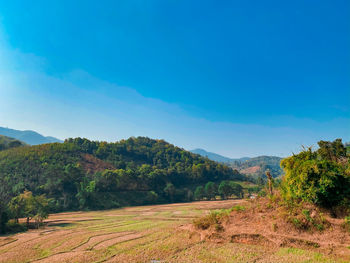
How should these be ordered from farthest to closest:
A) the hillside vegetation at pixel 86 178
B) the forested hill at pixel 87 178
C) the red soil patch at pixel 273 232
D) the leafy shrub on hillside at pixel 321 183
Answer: the forested hill at pixel 87 178, the hillside vegetation at pixel 86 178, the leafy shrub on hillside at pixel 321 183, the red soil patch at pixel 273 232

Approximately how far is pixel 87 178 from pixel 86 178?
1496mm

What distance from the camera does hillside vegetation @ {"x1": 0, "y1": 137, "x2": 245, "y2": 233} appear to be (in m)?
57.6

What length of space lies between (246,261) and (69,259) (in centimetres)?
1055

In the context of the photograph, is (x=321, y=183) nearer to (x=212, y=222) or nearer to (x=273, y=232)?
(x=273, y=232)

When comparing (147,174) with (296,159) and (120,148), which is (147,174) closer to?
(120,148)

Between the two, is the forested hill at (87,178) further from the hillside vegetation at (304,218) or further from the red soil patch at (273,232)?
the hillside vegetation at (304,218)

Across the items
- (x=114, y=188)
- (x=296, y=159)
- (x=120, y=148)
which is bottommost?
(x=114, y=188)

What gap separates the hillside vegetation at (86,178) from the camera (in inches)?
2269

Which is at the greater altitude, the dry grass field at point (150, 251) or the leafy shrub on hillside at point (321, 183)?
the leafy shrub on hillside at point (321, 183)

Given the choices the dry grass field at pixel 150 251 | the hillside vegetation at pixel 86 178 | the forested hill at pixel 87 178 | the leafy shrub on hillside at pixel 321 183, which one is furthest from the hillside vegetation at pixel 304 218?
the forested hill at pixel 87 178

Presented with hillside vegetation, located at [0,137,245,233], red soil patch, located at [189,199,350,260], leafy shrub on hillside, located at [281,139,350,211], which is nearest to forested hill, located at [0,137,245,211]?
hillside vegetation, located at [0,137,245,233]

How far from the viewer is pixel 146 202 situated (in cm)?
6925

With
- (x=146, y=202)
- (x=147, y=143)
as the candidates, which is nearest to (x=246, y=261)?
(x=146, y=202)

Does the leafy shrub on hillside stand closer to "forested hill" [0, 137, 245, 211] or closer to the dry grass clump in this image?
the dry grass clump
